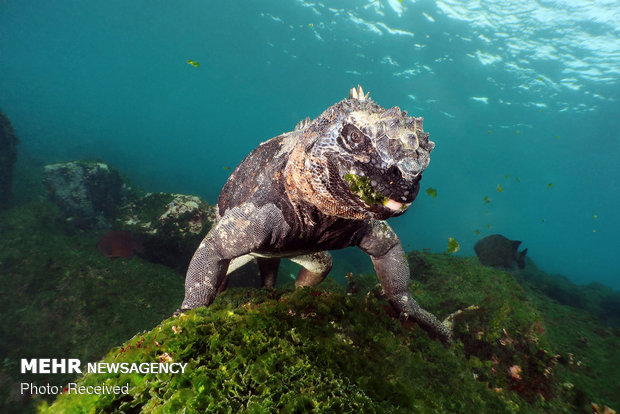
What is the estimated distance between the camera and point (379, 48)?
1443 inches

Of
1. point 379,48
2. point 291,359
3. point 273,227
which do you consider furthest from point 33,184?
point 379,48

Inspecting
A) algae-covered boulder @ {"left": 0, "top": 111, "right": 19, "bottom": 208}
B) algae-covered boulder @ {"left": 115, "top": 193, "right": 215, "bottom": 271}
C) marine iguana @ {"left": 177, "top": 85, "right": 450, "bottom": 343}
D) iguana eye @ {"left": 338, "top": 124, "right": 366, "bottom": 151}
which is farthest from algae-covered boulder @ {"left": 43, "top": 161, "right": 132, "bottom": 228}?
iguana eye @ {"left": 338, "top": 124, "right": 366, "bottom": 151}

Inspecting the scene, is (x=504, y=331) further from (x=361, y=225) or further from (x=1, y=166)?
(x=1, y=166)

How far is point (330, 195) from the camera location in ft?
7.38

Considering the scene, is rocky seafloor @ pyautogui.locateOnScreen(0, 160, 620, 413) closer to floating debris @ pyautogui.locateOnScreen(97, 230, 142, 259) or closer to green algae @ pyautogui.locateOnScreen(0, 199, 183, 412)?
green algae @ pyautogui.locateOnScreen(0, 199, 183, 412)

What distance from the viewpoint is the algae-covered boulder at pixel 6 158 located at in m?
13.6

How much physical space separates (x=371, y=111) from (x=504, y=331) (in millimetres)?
3574

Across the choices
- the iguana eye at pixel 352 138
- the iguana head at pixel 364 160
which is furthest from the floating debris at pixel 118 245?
the iguana eye at pixel 352 138

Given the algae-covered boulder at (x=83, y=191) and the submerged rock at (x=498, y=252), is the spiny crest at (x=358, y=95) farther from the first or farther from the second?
the algae-covered boulder at (x=83, y=191)

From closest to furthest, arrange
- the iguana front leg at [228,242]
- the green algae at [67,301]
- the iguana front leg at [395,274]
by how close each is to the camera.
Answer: the iguana front leg at [228,242] < the iguana front leg at [395,274] < the green algae at [67,301]

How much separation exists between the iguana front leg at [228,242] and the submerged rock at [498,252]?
13920 mm

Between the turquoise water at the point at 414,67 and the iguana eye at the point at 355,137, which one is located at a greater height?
the turquoise water at the point at 414,67

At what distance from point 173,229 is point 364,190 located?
357 inches

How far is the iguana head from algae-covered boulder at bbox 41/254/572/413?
0.94 metres
